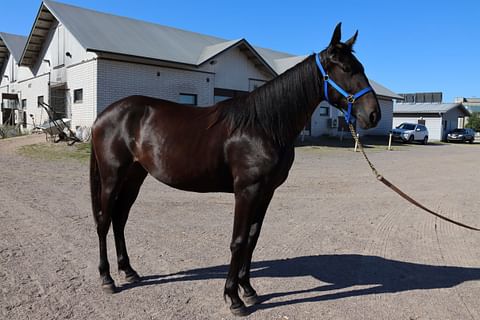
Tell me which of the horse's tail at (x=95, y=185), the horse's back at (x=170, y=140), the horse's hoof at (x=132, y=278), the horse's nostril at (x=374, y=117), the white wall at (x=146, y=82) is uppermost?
the white wall at (x=146, y=82)

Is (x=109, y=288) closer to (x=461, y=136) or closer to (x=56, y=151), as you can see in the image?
(x=56, y=151)

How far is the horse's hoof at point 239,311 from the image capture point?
10.8 ft

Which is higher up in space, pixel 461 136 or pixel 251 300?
pixel 461 136

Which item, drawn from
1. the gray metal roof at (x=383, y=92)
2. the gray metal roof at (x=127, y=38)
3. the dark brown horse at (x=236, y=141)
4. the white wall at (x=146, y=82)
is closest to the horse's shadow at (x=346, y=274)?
the dark brown horse at (x=236, y=141)

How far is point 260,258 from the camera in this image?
184 inches

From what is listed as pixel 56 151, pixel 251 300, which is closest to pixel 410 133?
pixel 56 151

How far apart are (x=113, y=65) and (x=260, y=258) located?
16.3m

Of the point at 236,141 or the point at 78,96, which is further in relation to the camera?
the point at 78,96

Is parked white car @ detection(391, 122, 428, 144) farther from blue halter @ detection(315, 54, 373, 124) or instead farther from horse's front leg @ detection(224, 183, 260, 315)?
horse's front leg @ detection(224, 183, 260, 315)

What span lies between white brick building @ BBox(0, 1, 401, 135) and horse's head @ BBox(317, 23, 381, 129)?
53.3 ft

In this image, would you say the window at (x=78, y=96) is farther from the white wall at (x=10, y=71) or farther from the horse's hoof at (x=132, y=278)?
the horse's hoof at (x=132, y=278)

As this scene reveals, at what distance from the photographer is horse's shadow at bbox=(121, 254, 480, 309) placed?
12.6 ft

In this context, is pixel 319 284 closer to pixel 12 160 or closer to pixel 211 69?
pixel 12 160

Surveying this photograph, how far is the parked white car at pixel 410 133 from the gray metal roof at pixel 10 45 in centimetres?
2966
